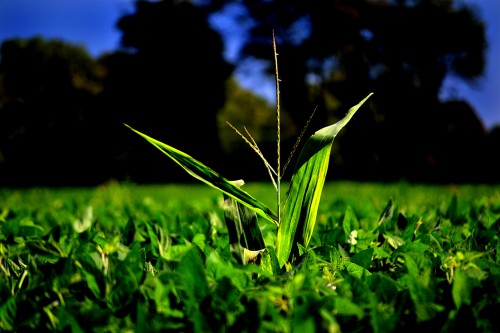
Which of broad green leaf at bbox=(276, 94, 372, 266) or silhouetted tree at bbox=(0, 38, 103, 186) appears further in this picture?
silhouetted tree at bbox=(0, 38, 103, 186)

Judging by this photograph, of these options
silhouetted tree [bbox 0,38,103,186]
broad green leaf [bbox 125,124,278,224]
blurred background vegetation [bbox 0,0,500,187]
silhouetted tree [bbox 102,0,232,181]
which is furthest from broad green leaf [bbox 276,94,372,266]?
silhouetted tree [bbox 102,0,232,181]

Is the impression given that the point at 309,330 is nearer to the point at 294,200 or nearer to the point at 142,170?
the point at 294,200

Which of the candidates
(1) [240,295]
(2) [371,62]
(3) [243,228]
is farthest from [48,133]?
(1) [240,295]

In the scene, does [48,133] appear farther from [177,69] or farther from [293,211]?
[293,211]

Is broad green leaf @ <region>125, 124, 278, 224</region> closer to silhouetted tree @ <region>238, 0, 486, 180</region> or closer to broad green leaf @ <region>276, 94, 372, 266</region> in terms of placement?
broad green leaf @ <region>276, 94, 372, 266</region>

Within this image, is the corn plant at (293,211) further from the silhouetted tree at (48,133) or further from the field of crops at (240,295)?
the silhouetted tree at (48,133)

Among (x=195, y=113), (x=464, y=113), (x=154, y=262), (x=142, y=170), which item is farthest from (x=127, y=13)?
(x=154, y=262)
